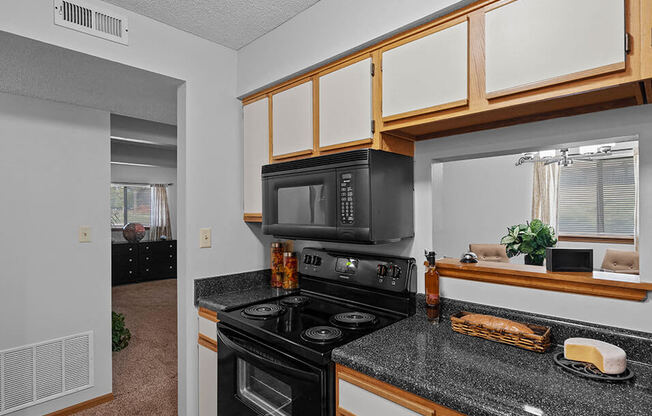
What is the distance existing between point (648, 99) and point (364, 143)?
3.12 feet

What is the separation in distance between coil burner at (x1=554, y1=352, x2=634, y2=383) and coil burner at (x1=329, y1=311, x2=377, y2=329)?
0.68 meters

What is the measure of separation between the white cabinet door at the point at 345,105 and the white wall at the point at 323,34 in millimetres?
104

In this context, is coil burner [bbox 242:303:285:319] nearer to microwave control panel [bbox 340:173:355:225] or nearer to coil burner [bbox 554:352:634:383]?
microwave control panel [bbox 340:173:355:225]

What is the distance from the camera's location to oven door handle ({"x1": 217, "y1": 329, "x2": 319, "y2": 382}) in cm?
126

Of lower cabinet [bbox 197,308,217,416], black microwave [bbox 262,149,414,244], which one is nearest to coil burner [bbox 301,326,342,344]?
black microwave [bbox 262,149,414,244]

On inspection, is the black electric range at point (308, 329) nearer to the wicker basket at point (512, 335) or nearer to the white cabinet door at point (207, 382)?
the white cabinet door at point (207, 382)

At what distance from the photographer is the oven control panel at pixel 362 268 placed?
1651 millimetres

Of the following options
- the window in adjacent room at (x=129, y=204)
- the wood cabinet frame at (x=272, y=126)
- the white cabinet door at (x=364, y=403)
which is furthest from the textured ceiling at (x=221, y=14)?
the window in adjacent room at (x=129, y=204)

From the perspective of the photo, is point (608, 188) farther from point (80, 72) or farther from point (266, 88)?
point (80, 72)

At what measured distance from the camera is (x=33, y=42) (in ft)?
4.99

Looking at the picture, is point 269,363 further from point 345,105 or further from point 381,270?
point 345,105

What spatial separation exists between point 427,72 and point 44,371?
3.03 meters

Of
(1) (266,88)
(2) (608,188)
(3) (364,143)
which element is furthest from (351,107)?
(2) (608,188)

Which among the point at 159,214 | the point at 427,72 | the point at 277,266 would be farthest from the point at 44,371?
the point at 159,214
